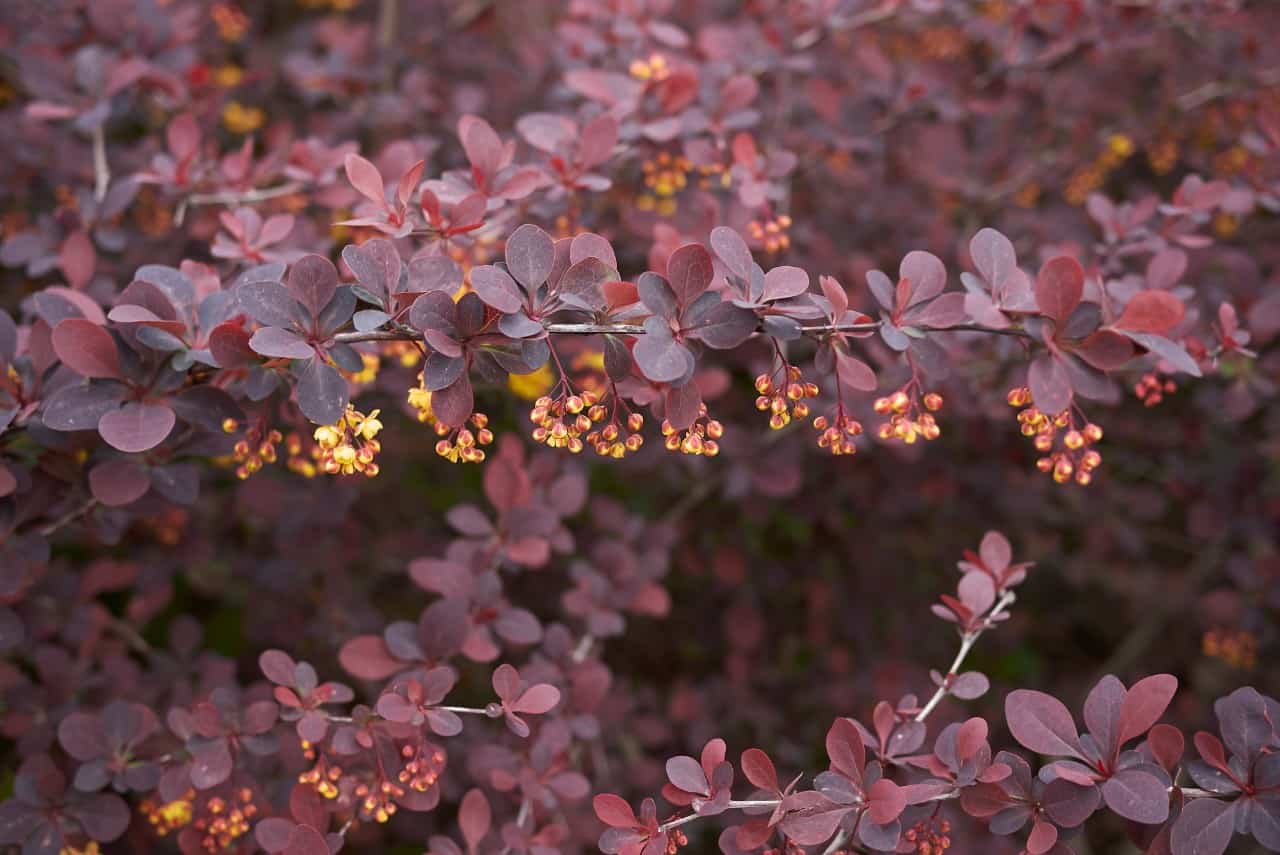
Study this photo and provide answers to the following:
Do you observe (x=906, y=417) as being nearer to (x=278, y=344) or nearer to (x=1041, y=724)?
(x=1041, y=724)

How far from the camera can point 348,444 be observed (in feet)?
3.77

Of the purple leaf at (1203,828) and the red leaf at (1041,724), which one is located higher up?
the red leaf at (1041,724)

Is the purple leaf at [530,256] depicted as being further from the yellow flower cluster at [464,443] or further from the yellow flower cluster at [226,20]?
the yellow flower cluster at [226,20]

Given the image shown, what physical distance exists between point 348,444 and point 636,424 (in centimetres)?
33

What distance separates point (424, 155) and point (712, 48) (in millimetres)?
625

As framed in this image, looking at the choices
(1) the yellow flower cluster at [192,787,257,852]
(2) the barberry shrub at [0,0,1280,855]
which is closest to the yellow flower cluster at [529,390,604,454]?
(2) the barberry shrub at [0,0,1280,855]

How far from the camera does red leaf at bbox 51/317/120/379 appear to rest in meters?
1.17

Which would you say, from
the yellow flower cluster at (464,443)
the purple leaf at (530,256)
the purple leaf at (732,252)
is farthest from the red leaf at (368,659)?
the purple leaf at (732,252)

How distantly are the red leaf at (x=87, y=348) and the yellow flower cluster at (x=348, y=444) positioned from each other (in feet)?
0.93

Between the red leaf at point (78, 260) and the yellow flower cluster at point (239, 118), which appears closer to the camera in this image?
the red leaf at point (78, 260)

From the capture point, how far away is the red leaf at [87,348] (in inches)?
46.1

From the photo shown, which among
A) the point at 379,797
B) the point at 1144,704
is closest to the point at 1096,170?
the point at 1144,704

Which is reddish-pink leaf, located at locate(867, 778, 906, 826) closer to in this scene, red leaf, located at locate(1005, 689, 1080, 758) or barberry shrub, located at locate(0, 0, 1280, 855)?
barberry shrub, located at locate(0, 0, 1280, 855)

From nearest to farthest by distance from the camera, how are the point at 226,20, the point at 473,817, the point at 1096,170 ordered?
the point at 473,817 → the point at 226,20 → the point at 1096,170
